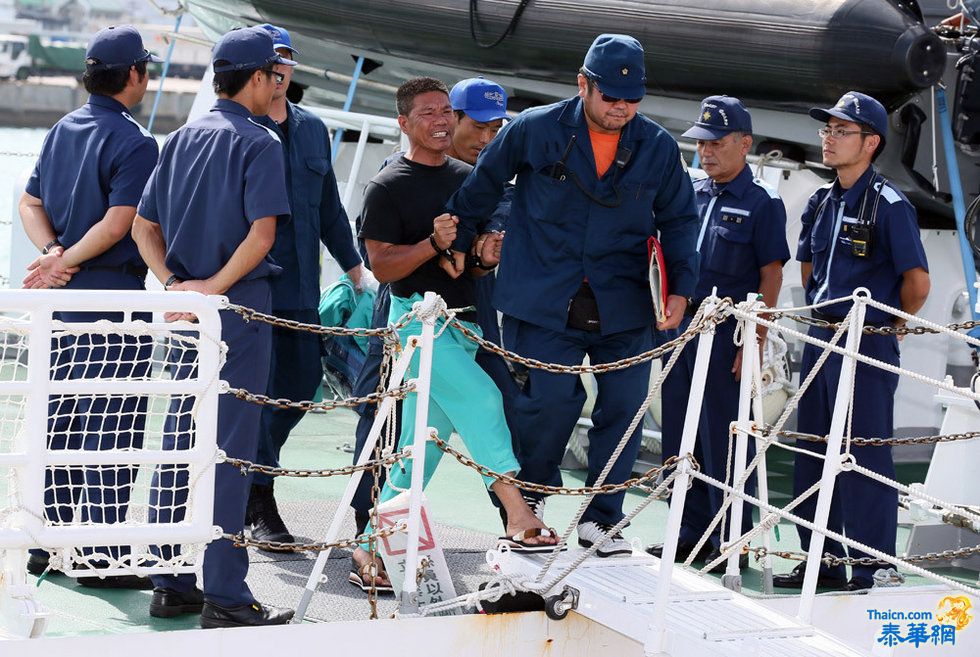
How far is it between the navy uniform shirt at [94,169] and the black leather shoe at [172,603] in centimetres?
111

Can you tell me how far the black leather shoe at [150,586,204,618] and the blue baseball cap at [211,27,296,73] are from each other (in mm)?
1615

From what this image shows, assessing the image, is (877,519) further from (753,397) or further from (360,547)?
(360,547)

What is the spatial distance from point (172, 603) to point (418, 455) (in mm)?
1026

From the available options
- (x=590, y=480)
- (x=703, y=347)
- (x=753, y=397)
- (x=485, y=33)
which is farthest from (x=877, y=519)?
(x=485, y=33)

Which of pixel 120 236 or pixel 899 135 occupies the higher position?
pixel 899 135

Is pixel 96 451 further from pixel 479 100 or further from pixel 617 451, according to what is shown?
pixel 479 100

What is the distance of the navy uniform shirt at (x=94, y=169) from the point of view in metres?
4.33

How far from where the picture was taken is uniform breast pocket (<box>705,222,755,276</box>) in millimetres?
5180

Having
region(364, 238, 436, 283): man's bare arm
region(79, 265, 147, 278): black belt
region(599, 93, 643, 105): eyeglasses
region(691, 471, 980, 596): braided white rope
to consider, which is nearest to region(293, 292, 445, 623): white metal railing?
region(364, 238, 436, 283): man's bare arm

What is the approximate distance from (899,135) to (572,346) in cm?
282

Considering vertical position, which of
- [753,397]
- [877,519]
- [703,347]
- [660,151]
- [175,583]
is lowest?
[175,583]

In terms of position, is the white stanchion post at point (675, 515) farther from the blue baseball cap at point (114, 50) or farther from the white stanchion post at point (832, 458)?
the blue baseball cap at point (114, 50)

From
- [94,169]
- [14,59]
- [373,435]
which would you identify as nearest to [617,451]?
[373,435]

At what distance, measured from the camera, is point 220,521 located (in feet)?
12.6
